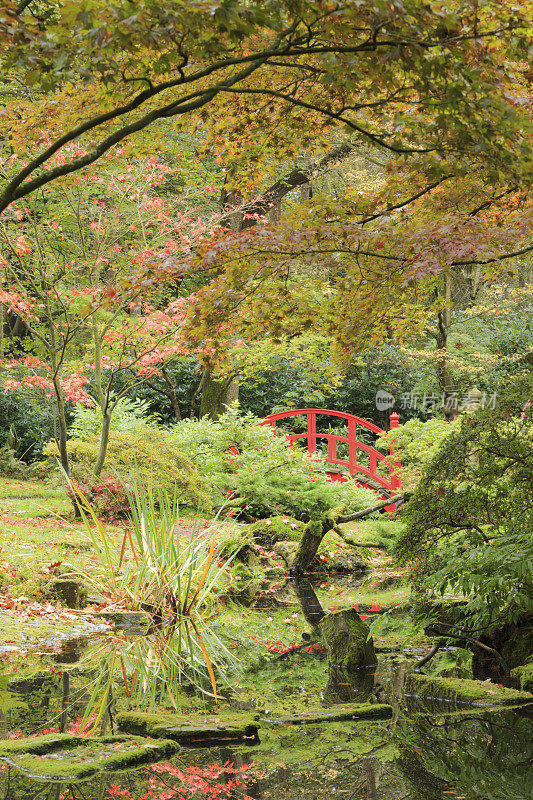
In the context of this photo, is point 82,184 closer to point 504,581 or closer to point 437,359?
point 504,581

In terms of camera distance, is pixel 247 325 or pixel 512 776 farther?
pixel 247 325

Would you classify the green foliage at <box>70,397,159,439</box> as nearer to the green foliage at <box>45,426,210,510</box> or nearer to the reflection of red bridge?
the green foliage at <box>45,426,210,510</box>

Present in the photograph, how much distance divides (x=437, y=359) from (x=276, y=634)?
983cm

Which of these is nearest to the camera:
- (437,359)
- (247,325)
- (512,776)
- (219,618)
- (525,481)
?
(512,776)

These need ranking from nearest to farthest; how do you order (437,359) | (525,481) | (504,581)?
1. (504,581)
2. (525,481)
3. (437,359)

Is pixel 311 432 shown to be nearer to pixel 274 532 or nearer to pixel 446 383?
pixel 446 383

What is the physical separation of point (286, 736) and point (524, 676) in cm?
150

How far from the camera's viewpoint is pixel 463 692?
3.70 m

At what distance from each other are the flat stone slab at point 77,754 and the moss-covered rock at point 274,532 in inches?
246

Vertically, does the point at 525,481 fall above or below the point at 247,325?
below

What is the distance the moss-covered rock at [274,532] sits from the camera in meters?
9.22

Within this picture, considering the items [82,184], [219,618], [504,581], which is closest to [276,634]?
[219,618]

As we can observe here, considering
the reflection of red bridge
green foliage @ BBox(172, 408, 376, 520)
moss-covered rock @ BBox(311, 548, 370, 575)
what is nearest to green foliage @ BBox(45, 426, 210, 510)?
green foliage @ BBox(172, 408, 376, 520)

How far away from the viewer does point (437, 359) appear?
14.4m
